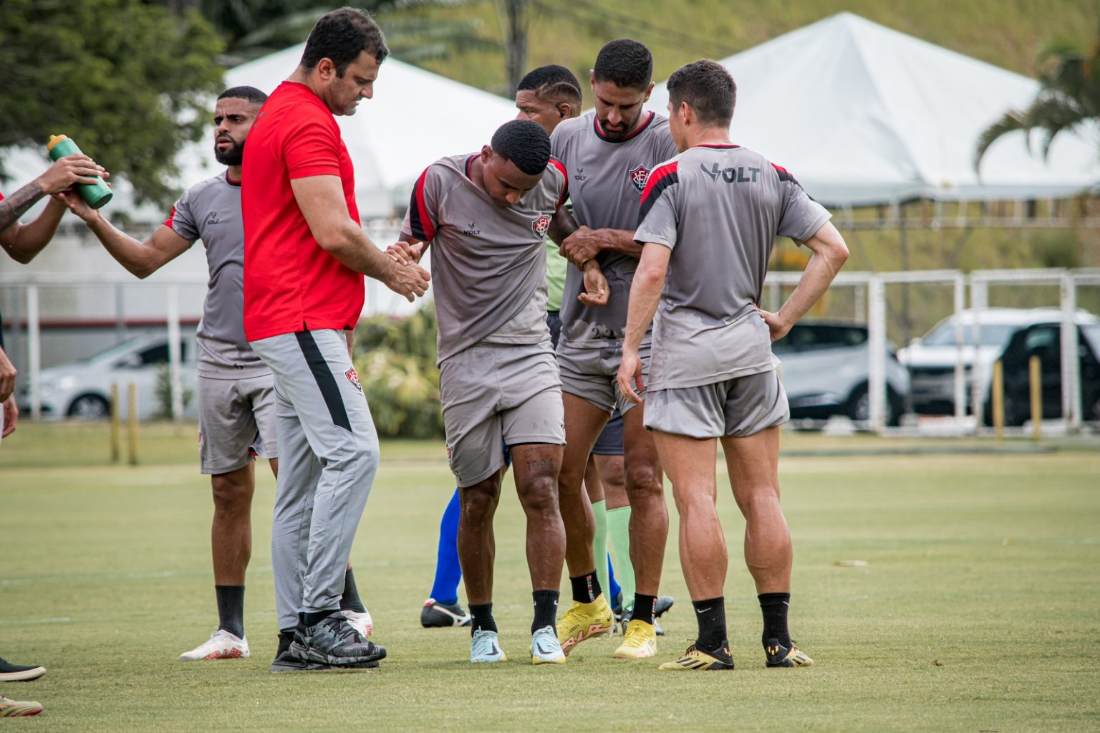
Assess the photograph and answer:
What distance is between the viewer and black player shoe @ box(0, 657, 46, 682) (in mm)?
5668

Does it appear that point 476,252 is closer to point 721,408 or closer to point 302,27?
point 721,408

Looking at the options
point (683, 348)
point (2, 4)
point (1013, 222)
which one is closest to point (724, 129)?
point (683, 348)

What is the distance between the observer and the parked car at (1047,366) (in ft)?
79.7

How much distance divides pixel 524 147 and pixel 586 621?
2.22 metres

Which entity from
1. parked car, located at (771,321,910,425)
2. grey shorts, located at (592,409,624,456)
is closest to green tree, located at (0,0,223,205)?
parked car, located at (771,321,910,425)

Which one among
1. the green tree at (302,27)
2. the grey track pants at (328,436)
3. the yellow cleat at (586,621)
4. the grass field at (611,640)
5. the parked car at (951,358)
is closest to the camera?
the grass field at (611,640)

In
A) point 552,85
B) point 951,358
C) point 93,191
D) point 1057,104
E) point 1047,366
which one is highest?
point 1057,104

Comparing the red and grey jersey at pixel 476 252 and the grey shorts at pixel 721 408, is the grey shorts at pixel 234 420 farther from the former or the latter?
the grey shorts at pixel 721 408

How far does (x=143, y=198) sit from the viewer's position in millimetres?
27312

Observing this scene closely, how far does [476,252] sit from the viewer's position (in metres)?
6.09

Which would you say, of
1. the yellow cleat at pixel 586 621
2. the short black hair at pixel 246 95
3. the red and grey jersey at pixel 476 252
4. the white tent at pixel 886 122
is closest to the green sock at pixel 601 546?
the yellow cleat at pixel 586 621

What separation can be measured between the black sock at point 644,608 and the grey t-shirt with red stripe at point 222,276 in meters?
2.10

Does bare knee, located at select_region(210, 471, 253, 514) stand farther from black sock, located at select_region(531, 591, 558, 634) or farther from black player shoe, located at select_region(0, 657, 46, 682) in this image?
black sock, located at select_region(531, 591, 558, 634)

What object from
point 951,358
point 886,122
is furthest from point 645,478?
point 886,122
